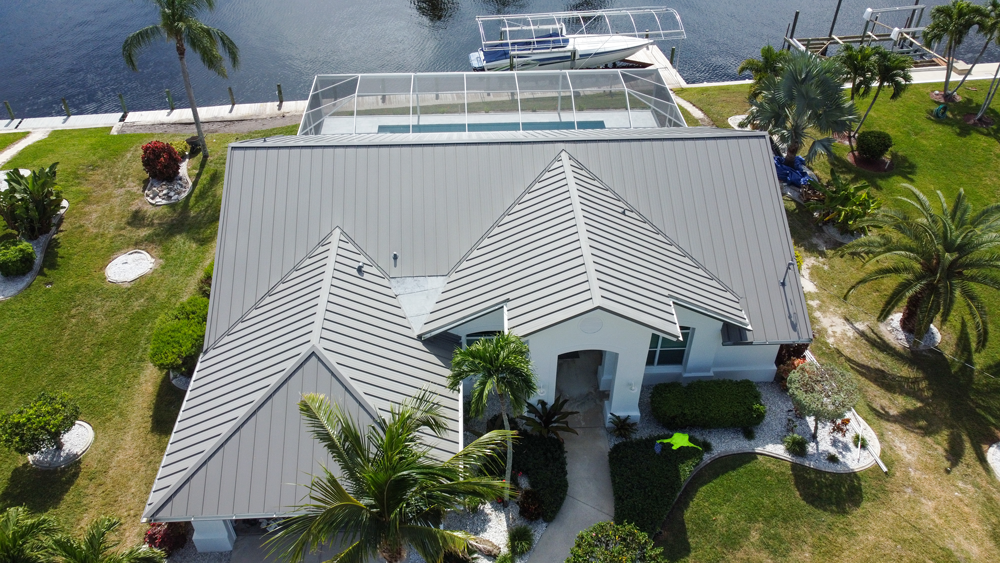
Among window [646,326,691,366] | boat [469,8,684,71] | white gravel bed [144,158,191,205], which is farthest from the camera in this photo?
boat [469,8,684,71]

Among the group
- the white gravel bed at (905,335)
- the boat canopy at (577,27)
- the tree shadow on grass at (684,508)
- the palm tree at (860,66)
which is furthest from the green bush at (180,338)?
the palm tree at (860,66)

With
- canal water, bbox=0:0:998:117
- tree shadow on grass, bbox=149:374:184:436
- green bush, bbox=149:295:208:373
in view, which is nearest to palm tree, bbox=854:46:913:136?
canal water, bbox=0:0:998:117

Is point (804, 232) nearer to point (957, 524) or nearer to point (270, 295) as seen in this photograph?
point (957, 524)

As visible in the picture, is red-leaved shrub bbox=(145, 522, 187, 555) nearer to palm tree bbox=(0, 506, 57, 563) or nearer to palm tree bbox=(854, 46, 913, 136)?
palm tree bbox=(0, 506, 57, 563)

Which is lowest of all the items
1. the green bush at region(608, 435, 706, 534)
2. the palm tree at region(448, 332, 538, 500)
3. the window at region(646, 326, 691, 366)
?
the green bush at region(608, 435, 706, 534)

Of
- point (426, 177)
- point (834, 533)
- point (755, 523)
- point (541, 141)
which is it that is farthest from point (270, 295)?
point (834, 533)

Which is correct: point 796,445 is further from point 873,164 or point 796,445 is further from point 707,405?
point 873,164
